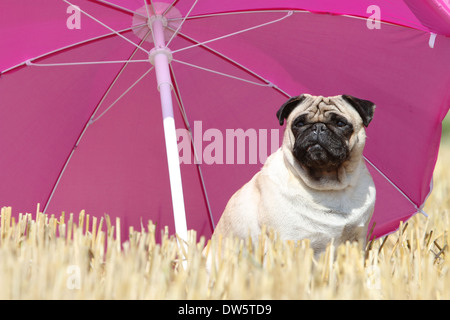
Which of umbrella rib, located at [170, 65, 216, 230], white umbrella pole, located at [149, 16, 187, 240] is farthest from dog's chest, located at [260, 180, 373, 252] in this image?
umbrella rib, located at [170, 65, 216, 230]

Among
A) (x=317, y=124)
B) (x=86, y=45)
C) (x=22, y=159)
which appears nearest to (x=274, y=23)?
(x=317, y=124)

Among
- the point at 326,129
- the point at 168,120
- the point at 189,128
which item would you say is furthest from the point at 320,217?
the point at 189,128

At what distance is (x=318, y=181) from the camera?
3.77 metres

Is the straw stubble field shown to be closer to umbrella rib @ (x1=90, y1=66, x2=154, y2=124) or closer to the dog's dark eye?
the dog's dark eye

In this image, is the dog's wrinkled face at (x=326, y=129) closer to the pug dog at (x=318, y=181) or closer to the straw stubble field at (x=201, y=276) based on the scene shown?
the pug dog at (x=318, y=181)

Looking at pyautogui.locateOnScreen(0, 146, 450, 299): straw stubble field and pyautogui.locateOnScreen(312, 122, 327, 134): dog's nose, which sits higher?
pyautogui.locateOnScreen(312, 122, 327, 134): dog's nose

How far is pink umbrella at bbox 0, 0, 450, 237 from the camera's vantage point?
3.96 m

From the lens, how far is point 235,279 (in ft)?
8.57

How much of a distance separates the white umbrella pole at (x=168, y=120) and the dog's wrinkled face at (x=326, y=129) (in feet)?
2.29

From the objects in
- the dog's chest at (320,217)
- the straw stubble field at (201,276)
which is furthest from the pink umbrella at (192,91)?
the straw stubble field at (201,276)

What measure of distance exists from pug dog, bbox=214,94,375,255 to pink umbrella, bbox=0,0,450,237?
511 mm

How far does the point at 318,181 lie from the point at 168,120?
39.8 inches

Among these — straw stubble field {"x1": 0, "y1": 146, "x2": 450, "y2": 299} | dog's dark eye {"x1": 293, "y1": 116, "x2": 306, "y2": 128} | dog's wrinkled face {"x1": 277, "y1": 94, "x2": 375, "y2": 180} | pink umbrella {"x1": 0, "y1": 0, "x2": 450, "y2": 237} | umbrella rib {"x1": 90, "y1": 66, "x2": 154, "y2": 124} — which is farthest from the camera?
umbrella rib {"x1": 90, "y1": 66, "x2": 154, "y2": 124}

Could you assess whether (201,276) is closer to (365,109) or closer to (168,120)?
(168,120)
